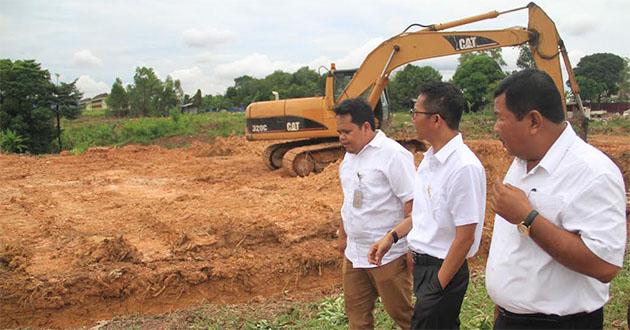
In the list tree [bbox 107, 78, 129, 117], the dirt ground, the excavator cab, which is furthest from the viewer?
tree [bbox 107, 78, 129, 117]

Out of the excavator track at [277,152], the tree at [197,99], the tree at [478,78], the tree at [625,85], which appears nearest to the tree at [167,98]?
the tree at [197,99]

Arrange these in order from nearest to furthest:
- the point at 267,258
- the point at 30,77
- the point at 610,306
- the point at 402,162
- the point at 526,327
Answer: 1. the point at 526,327
2. the point at 402,162
3. the point at 610,306
4. the point at 267,258
5. the point at 30,77

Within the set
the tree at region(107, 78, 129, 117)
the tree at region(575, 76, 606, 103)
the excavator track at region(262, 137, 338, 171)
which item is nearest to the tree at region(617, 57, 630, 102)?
the tree at region(575, 76, 606, 103)

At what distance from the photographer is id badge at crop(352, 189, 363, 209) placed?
3.28m

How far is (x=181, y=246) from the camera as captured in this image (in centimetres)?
668

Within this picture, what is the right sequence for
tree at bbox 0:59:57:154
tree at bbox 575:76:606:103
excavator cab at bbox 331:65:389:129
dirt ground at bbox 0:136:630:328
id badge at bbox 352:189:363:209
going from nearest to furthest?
id badge at bbox 352:189:363:209
dirt ground at bbox 0:136:630:328
excavator cab at bbox 331:65:389:129
tree at bbox 0:59:57:154
tree at bbox 575:76:606:103

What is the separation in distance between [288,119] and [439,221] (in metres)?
10.8

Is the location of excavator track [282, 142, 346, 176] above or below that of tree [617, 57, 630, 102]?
below

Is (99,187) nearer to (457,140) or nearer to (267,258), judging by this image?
(267,258)

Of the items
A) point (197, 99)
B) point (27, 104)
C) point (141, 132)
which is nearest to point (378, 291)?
point (27, 104)

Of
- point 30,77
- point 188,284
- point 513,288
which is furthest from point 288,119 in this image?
point 30,77

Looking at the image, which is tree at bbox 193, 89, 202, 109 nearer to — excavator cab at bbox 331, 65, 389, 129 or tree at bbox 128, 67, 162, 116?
tree at bbox 128, 67, 162, 116

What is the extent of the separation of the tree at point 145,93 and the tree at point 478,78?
23.4 meters

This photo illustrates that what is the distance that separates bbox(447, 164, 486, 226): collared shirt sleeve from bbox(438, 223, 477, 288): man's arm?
38 mm
